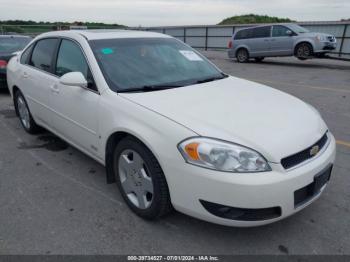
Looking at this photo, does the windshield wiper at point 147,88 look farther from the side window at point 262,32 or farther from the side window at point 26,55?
the side window at point 262,32

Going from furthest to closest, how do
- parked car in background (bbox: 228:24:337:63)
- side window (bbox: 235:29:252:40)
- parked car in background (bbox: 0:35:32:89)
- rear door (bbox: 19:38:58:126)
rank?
side window (bbox: 235:29:252:40), parked car in background (bbox: 228:24:337:63), parked car in background (bbox: 0:35:32:89), rear door (bbox: 19:38:58:126)

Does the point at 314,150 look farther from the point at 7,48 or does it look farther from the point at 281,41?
the point at 281,41

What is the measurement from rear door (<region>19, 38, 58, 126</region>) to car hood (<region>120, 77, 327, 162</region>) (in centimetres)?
163

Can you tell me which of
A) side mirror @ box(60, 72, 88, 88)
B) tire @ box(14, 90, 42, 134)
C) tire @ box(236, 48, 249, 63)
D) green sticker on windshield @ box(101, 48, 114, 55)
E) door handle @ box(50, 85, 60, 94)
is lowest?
tire @ box(236, 48, 249, 63)

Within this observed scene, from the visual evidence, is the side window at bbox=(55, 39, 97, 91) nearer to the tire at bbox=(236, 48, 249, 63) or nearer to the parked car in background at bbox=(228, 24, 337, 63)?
the parked car in background at bbox=(228, 24, 337, 63)

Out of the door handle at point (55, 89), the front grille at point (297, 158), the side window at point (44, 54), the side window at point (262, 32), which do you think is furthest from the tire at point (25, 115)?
the side window at point (262, 32)

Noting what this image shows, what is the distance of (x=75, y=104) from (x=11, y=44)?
20.8 ft

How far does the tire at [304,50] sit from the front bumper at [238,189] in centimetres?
1265

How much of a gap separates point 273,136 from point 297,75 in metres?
9.81

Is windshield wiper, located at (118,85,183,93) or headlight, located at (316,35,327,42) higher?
windshield wiper, located at (118,85,183,93)

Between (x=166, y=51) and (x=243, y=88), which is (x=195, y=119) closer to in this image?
(x=243, y=88)

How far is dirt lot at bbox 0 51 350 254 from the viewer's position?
2.48 metres

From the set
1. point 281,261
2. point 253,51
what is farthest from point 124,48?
point 253,51

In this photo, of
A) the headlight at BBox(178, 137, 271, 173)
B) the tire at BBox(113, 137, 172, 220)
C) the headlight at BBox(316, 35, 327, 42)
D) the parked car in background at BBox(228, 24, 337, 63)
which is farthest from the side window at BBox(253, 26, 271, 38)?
the headlight at BBox(178, 137, 271, 173)
